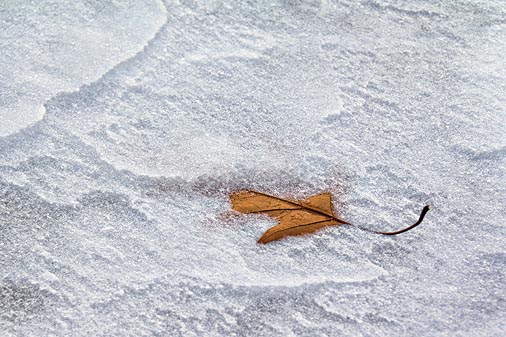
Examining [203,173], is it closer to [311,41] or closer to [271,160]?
[271,160]

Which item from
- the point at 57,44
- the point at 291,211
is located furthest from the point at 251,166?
the point at 57,44

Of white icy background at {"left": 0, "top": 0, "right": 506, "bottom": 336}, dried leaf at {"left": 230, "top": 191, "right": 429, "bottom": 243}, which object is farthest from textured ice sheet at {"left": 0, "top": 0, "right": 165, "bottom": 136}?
dried leaf at {"left": 230, "top": 191, "right": 429, "bottom": 243}

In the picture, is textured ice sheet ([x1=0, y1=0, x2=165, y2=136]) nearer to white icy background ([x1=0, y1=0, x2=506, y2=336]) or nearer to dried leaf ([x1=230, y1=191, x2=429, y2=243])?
white icy background ([x1=0, y1=0, x2=506, y2=336])

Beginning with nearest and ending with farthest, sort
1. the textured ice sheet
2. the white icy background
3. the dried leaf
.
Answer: the white icy background, the dried leaf, the textured ice sheet

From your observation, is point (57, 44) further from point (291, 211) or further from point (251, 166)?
point (291, 211)

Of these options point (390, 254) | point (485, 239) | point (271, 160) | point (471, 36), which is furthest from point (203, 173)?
point (471, 36)
